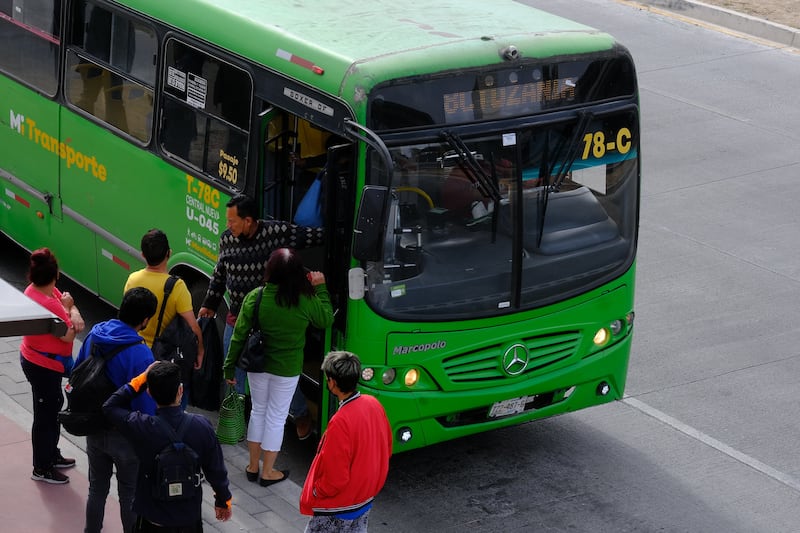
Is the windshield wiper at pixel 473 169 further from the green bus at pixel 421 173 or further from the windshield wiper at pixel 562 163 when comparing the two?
the windshield wiper at pixel 562 163

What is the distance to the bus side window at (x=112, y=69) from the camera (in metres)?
9.44

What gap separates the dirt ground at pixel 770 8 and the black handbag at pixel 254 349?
15.9 meters

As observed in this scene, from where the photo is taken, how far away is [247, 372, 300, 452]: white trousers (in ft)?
26.9

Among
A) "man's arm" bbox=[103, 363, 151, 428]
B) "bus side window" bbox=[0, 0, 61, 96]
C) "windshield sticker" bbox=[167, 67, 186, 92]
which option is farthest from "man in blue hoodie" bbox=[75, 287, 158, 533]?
"bus side window" bbox=[0, 0, 61, 96]

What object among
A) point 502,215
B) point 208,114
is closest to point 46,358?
point 208,114

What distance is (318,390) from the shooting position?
834cm

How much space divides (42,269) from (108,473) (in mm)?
1270

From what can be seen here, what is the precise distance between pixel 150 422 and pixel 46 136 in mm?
5050

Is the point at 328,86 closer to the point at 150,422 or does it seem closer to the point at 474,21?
the point at 474,21

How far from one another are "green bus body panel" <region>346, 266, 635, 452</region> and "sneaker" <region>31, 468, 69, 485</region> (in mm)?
1990

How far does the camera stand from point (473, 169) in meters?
7.86

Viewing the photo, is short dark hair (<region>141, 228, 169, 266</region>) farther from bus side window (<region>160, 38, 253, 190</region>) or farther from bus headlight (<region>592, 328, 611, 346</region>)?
bus headlight (<region>592, 328, 611, 346</region>)

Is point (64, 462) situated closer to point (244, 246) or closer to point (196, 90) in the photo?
point (244, 246)

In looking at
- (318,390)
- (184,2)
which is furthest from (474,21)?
(318,390)
